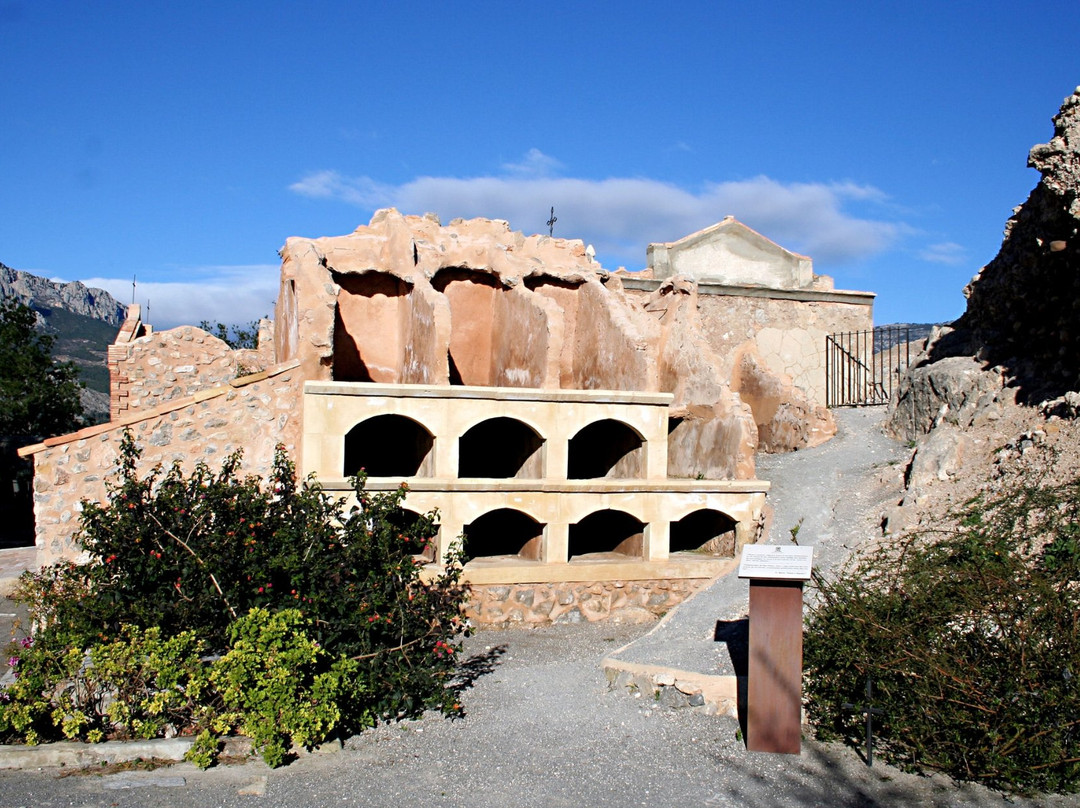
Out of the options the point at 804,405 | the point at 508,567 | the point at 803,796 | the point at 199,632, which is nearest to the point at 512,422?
the point at 508,567

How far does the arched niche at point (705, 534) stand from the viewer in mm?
14258

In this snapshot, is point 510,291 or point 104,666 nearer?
point 104,666

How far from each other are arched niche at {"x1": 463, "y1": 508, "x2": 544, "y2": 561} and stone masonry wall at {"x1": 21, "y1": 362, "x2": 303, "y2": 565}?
3.27m

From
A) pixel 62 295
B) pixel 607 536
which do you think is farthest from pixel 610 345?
pixel 62 295

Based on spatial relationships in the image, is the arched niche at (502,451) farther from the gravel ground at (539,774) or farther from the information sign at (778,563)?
the information sign at (778,563)

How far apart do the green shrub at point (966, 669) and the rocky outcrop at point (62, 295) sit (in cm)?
8553

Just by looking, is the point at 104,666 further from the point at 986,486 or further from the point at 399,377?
the point at 986,486

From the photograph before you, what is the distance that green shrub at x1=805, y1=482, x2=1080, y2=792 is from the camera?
6773mm

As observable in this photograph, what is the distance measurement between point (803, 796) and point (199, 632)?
487 cm

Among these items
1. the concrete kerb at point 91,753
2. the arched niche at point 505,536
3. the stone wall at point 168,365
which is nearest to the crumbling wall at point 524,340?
the arched niche at point 505,536

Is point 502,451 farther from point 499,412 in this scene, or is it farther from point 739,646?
point 739,646

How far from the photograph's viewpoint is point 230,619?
8336mm

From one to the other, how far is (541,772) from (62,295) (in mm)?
97664

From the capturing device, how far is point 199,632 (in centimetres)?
807
